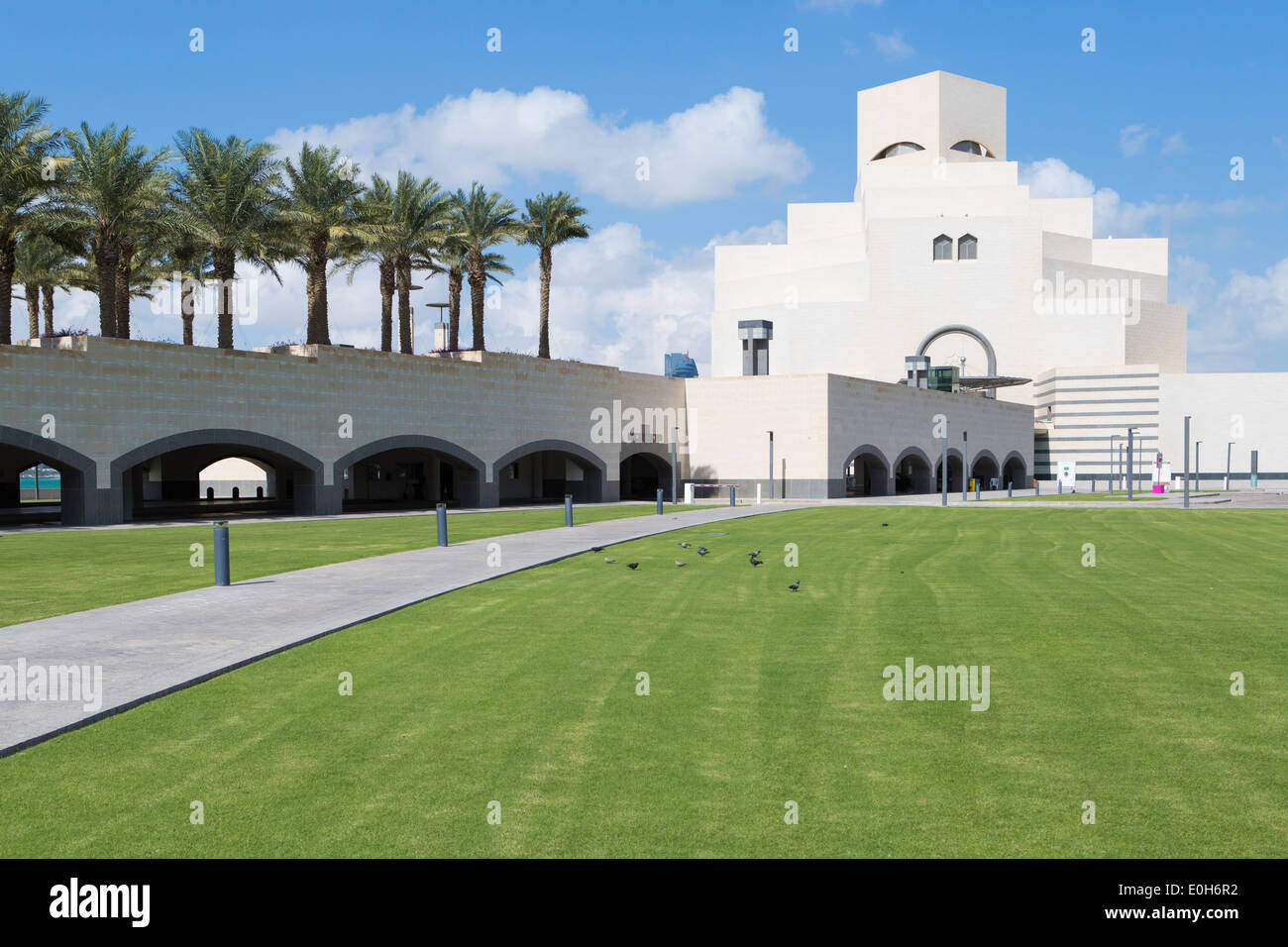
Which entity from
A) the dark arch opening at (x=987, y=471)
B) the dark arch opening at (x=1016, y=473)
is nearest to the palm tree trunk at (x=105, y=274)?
the dark arch opening at (x=987, y=471)

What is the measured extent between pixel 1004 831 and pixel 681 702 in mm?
3308

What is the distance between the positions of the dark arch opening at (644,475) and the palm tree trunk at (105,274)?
102 feet

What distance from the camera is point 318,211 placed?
41.3 meters

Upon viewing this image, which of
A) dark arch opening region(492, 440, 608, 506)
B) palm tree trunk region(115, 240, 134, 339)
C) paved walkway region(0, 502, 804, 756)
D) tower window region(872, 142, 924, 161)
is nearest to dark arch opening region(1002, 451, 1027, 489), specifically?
tower window region(872, 142, 924, 161)

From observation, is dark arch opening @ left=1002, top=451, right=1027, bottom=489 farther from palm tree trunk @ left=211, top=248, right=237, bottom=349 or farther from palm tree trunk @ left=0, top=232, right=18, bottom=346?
palm tree trunk @ left=0, top=232, right=18, bottom=346

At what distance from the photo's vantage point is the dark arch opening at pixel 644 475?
62463 millimetres

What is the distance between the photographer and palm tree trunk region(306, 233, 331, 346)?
42.2 metres

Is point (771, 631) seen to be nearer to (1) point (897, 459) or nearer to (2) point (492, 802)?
(2) point (492, 802)

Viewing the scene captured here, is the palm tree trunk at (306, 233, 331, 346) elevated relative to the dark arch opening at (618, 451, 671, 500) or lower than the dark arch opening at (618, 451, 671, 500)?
elevated

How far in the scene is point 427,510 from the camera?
45.1m

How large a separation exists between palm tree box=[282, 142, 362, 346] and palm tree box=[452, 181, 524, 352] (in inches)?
324

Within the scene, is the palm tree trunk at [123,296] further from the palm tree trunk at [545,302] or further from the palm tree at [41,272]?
the palm tree trunk at [545,302]

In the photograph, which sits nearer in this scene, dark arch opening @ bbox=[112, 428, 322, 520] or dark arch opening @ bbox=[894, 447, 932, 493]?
dark arch opening @ bbox=[112, 428, 322, 520]
